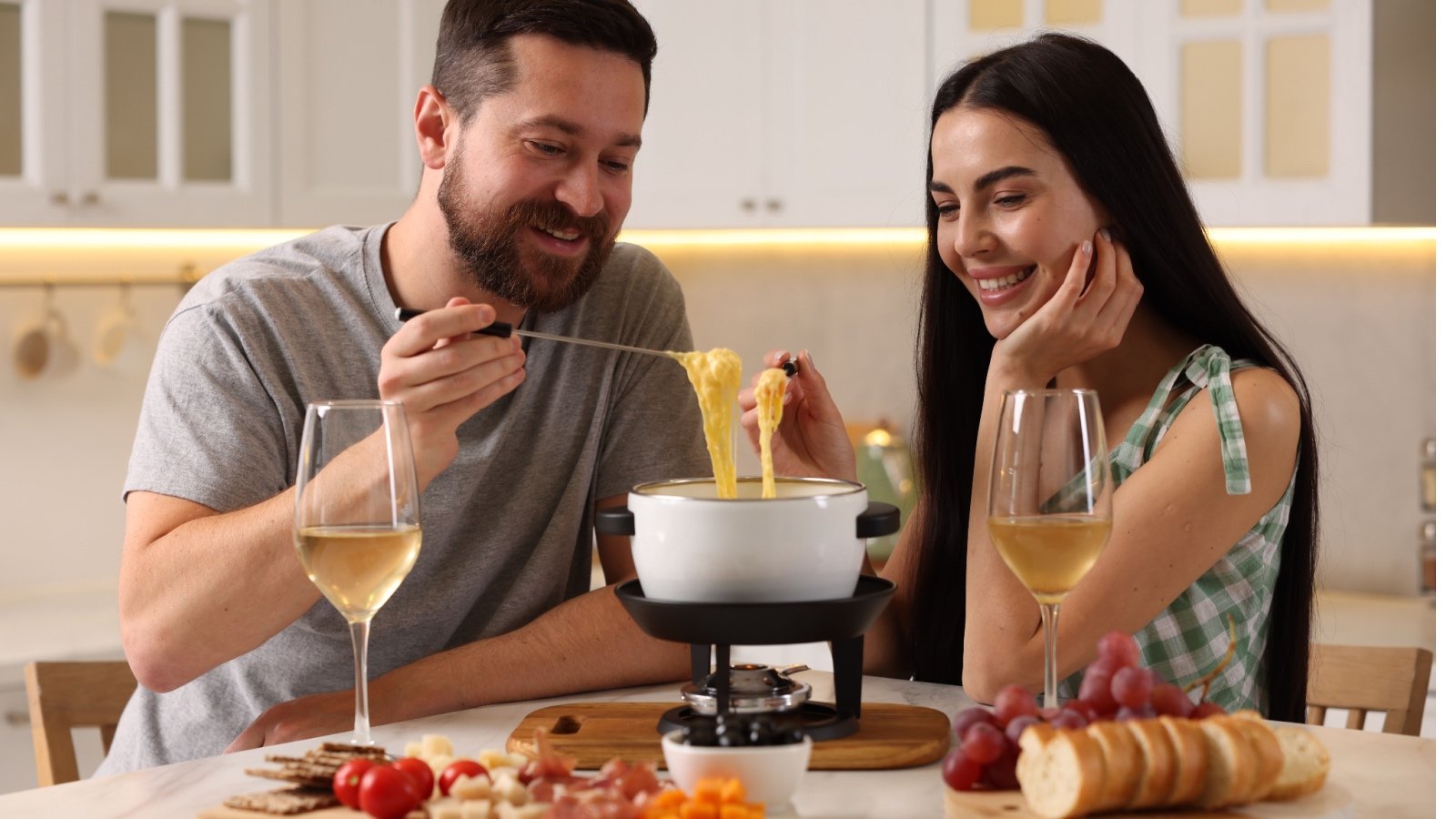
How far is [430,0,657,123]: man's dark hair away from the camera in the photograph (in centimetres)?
199

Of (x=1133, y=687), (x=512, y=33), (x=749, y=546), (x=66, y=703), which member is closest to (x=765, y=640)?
(x=749, y=546)

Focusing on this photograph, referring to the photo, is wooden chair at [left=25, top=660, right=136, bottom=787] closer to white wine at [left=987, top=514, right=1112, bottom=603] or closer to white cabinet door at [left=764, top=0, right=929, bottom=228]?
white wine at [left=987, top=514, right=1112, bottom=603]

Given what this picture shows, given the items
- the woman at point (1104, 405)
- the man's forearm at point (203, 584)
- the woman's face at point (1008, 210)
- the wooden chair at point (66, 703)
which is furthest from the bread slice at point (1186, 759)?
the wooden chair at point (66, 703)

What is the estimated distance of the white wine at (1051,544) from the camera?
4.16 feet

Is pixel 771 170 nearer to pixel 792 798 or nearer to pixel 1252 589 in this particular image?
pixel 1252 589

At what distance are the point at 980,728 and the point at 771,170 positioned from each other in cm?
275

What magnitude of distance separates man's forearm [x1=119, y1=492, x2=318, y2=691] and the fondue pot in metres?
0.52

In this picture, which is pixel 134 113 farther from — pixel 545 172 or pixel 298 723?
pixel 298 723

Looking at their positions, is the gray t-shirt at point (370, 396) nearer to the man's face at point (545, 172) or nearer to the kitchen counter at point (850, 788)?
the man's face at point (545, 172)

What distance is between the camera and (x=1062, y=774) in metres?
1.13

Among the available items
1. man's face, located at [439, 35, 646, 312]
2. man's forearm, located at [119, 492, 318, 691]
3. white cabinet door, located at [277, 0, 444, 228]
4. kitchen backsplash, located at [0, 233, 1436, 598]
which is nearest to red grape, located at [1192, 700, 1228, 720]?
man's forearm, located at [119, 492, 318, 691]

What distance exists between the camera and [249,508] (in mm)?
1689

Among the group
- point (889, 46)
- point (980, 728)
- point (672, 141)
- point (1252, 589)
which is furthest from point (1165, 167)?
point (672, 141)

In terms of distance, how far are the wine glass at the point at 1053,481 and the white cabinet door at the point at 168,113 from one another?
8.85 feet
